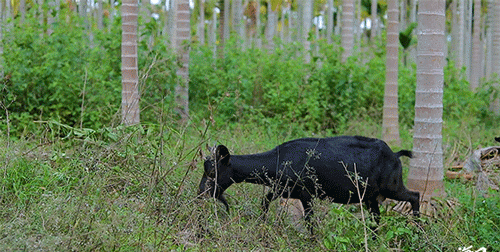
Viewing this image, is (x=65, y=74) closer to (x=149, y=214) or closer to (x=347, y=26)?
(x=149, y=214)

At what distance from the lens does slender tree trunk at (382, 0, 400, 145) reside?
10.7 meters

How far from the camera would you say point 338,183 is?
20.0 ft

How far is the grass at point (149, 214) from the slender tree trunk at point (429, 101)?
Answer: 50 cm

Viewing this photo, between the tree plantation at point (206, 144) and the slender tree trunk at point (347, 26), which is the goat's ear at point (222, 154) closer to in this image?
the tree plantation at point (206, 144)

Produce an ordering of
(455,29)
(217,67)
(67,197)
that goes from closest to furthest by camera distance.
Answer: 1. (67,197)
2. (217,67)
3. (455,29)

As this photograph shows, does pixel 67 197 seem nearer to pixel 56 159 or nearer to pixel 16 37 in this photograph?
pixel 56 159

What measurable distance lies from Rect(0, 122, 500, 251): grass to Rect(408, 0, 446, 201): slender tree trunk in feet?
1.63

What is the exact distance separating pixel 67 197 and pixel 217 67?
7773 millimetres

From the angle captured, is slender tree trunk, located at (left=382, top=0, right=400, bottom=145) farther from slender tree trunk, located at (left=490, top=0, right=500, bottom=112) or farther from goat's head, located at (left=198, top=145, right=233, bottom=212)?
slender tree trunk, located at (left=490, top=0, right=500, bottom=112)

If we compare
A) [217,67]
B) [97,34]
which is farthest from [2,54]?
[217,67]

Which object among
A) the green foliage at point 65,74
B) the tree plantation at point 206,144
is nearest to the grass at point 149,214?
the tree plantation at point 206,144

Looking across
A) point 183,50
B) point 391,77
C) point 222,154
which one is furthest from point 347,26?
point 222,154

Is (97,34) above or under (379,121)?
above

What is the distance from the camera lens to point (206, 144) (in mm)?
6027
